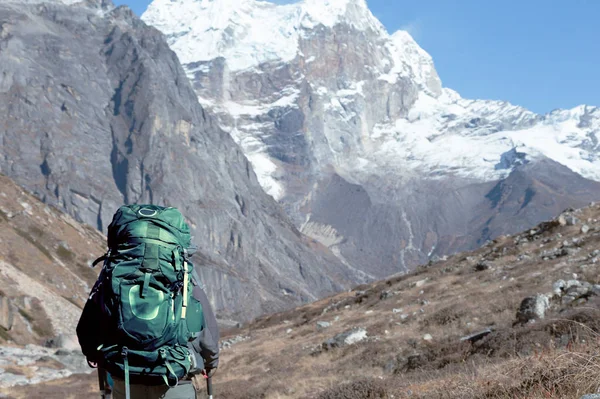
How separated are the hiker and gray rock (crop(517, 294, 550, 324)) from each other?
36.8 feet

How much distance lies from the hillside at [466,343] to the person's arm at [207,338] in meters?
2.99

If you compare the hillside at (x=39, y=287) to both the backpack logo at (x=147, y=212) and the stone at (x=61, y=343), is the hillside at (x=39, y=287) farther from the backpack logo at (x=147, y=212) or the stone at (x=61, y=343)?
the backpack logo at (x=147, y=212)

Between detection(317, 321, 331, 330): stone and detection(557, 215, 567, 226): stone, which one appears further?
detection(557, 215, 567, 226): stone

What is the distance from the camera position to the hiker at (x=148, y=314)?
570cm

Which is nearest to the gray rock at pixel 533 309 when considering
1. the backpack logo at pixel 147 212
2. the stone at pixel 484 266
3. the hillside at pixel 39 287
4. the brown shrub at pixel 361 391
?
the brown shrub at pixel 361 391

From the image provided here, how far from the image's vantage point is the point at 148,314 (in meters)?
5.74

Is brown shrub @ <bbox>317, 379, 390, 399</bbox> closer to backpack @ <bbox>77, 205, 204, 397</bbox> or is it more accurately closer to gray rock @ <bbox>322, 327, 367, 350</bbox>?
backpack @ <bbox>77, 205, 204, 397</bbox>

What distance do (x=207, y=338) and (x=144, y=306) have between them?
0.79 m

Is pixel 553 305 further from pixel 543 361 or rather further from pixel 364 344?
pixel 543 361

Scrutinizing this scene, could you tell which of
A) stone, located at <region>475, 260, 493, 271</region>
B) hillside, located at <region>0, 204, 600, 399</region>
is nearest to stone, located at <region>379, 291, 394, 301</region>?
hillside, located at <region>0, 204, 600, 399</region>

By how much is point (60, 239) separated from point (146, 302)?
103846mm

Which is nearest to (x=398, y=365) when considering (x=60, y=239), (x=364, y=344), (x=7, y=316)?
(x=364, y=344)

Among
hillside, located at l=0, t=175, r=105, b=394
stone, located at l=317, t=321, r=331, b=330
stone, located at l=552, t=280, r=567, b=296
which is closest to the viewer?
stone, located at l=552, t=280, r=567, b=296

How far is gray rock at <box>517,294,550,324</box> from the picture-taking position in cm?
1523
